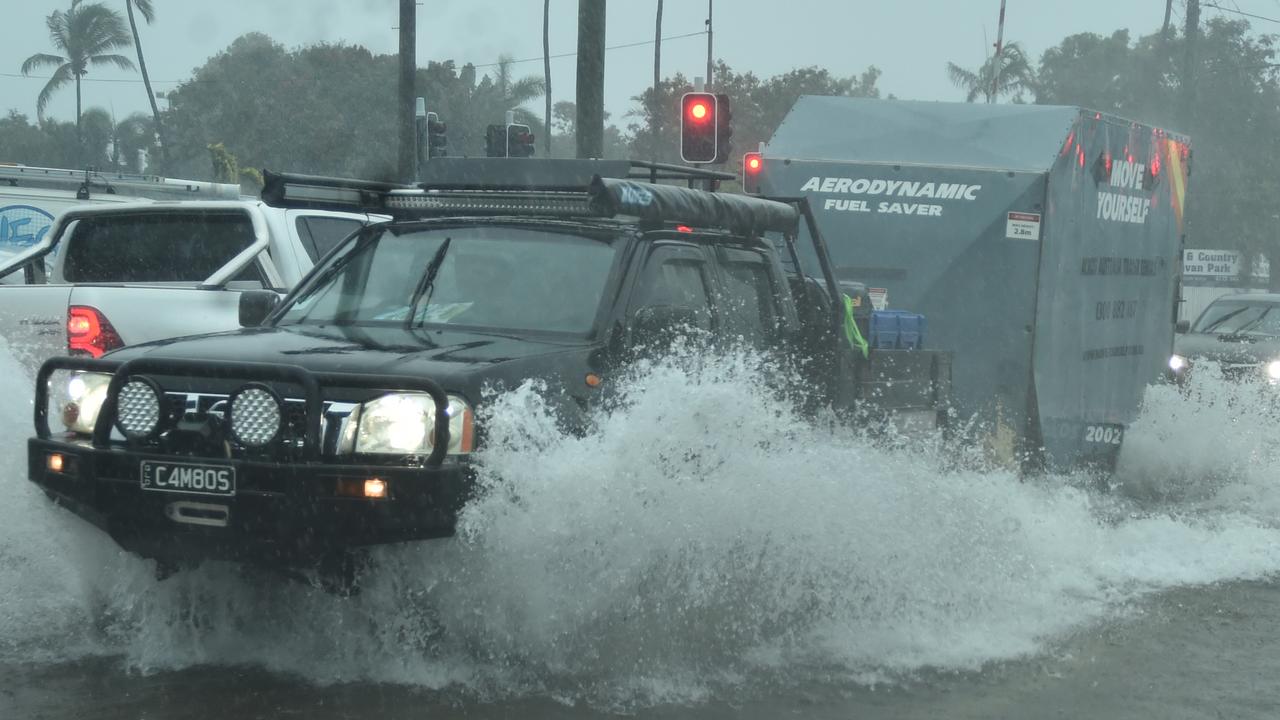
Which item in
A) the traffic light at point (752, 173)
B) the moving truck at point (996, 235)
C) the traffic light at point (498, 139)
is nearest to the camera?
the moving truck at point (996, 235)

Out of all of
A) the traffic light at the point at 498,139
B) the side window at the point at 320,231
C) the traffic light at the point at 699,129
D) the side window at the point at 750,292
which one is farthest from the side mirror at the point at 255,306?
the traffic light at the point at 498,139

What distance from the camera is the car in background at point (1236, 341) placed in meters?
15.2

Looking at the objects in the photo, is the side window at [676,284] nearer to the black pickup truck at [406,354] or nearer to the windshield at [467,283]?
the black pickup truck at [406,354]

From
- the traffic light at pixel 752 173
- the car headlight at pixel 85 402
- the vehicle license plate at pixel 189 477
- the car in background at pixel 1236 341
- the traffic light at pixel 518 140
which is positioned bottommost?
the car in background at pixel 1236 341

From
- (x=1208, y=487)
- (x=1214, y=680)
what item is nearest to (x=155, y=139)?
(x=1208, y=487)

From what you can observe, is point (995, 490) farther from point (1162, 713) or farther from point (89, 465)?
point (89, 465)

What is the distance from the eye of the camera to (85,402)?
5742mm

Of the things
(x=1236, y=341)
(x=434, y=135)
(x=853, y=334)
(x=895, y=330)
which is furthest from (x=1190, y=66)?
(x=853, y=334)

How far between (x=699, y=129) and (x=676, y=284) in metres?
9.55

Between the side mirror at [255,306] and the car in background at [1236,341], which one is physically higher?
the side mirror at [255,306]

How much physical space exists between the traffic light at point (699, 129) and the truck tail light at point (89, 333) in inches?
338

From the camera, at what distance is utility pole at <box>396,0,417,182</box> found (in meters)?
20.3

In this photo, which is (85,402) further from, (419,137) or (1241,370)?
(419,137)

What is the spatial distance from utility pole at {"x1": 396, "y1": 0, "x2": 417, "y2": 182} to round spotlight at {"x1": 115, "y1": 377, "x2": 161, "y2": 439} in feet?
49.1
